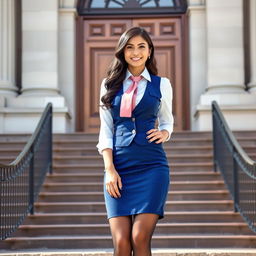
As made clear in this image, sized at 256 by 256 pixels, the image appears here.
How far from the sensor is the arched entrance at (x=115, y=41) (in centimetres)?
1484

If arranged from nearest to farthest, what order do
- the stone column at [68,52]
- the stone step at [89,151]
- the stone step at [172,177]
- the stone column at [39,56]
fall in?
1. the stone step at [172,177]
2. the stone step at [89,151]
3. the stone column at [39,56]
4. the stone column at [68,52]

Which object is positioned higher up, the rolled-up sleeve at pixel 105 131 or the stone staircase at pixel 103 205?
the rolled-up sleeve at pixel 105 131

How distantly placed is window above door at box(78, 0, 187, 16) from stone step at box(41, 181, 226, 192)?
562 centimetres

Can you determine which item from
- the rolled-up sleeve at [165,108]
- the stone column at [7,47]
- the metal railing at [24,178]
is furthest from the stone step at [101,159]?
the rolled-up sleeve at [165,108]

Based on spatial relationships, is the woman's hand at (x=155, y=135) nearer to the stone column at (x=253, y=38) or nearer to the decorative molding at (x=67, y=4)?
the stone column at (x=253, y=38)

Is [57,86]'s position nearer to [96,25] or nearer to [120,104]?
[96,25]

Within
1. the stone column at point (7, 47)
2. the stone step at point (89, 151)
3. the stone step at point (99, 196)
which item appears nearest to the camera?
the stone step at point (99, 196)

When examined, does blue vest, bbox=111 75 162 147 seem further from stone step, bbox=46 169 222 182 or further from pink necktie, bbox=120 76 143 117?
stone step, bbox=46 169 222 182

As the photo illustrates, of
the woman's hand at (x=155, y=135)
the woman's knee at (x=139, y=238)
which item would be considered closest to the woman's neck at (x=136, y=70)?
the woman's hand at (x=155, y=135)

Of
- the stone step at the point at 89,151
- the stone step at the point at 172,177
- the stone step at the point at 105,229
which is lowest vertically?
the stone step at the point at 105,229

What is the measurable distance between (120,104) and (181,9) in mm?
11553

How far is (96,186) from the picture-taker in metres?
10.4

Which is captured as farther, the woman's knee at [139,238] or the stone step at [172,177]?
the stone step at [172,177]

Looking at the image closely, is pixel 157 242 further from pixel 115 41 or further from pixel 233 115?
pixel 115 41
